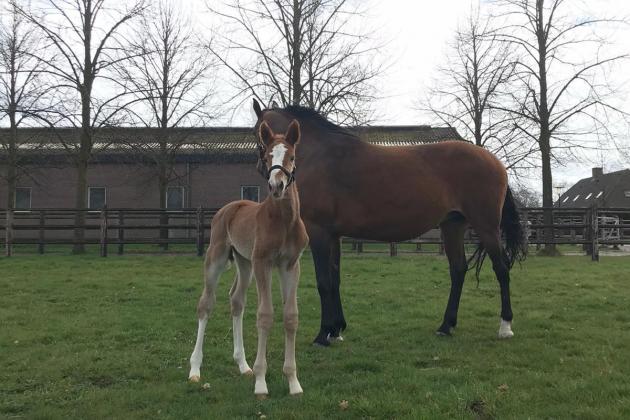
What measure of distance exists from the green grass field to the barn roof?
1158 cm

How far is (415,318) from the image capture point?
22.3 feet

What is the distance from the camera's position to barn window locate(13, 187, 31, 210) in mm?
27406

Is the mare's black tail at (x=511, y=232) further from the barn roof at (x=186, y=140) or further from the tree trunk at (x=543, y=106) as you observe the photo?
the tree trunk at (x=543, y=106)

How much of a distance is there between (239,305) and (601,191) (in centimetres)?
5583

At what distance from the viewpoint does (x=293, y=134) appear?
3.87 metres

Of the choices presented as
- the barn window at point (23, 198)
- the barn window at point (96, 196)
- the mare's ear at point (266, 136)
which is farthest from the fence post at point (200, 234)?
the barn window at point (23, 198)

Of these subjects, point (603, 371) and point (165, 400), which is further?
point (603, 371)

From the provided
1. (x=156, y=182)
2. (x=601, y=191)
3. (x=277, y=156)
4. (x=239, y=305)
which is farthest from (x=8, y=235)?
(x=601, y=191)

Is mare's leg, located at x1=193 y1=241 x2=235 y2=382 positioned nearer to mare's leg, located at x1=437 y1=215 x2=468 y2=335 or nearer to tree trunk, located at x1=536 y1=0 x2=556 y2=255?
mare's leg, located at x1=437 y1=215 x2=468 y2=335

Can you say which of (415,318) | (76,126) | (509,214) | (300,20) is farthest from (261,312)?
(76,126)

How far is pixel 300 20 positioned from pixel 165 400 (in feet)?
51.7

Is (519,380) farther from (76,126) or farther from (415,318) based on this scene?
(76,126)

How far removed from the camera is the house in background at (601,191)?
48531 millimetres

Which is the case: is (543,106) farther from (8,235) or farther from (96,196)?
(96,196)
